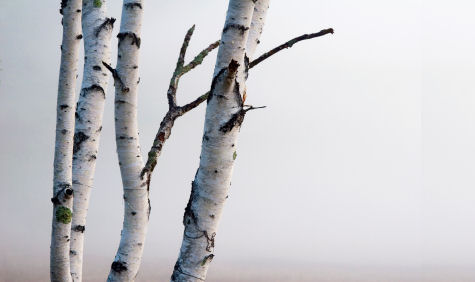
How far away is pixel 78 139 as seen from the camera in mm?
4348

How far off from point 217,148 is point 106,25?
85.9 inches

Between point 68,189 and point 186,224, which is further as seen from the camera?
point 68,189

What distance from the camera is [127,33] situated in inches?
159

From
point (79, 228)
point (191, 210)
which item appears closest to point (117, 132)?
point (79, 228)

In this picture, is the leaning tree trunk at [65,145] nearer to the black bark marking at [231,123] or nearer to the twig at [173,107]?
the twig at [173,107]

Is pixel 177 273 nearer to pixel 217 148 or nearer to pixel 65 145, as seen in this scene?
pixel 217 148

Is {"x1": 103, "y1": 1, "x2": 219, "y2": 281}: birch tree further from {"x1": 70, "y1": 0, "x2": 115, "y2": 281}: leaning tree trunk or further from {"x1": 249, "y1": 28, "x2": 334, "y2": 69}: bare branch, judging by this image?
{"x1": 249, "y1": 28, "x2": 334, "y2": 69}: bare branch

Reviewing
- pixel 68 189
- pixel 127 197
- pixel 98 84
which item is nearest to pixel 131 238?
pixel 127 197

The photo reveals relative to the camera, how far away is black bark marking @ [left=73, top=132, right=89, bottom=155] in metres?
4.34

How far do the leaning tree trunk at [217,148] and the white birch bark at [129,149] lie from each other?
1345 millimetres

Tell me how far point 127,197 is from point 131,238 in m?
0.32

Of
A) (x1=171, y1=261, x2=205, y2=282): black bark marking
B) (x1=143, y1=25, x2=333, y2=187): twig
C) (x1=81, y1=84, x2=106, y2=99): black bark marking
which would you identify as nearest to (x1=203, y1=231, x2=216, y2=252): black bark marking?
(x1=171, y1=261, x2=205, y2=282): black bark marking

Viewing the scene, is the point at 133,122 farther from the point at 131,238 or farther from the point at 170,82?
the point at 131,238

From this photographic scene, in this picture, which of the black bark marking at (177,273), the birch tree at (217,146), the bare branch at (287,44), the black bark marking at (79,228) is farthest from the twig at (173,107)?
the black bark marking at (177,273)
